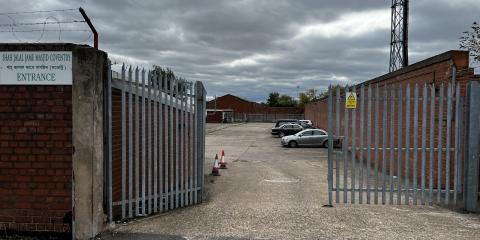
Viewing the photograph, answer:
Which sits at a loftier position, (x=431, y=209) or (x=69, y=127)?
(x=69, y=127)

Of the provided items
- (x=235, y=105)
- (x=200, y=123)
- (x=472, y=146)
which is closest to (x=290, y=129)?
(x=200, y=123)

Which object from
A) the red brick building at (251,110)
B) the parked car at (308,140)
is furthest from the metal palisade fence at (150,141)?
the red brick building at (251,110)

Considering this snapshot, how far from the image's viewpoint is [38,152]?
16.9 feet

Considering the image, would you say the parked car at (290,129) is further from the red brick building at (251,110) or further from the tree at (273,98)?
the tree at (273,98)

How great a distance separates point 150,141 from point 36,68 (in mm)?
1883

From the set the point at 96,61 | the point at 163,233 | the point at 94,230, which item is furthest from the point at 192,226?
the point at 96,61

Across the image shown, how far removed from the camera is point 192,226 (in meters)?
5.64

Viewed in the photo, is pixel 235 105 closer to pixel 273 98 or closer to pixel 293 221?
pixel 273 98

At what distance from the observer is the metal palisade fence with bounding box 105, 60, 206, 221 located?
5707mm

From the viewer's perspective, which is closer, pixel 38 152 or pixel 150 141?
pixel 38 152

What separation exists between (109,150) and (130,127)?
456 mm

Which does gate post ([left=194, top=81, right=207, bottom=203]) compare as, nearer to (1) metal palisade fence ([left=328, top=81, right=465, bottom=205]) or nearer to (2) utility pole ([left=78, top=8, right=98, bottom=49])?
(2) utility pole ([left=78, top=8, right=98, bottom=49])

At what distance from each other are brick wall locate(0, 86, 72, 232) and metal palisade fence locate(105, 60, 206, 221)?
0.60 metres

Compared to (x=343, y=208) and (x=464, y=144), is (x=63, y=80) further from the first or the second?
(x=464, y=144)
